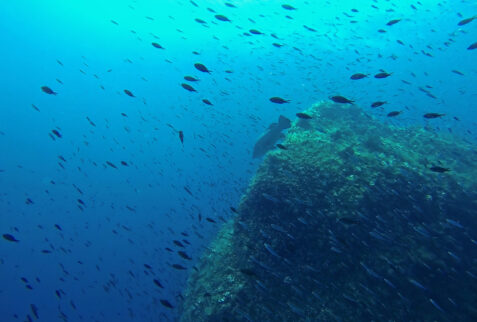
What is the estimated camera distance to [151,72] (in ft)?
372

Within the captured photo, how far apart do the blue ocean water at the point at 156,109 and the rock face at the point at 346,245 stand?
6.62 feet

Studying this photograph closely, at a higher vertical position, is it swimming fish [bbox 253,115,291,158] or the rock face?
the rock face

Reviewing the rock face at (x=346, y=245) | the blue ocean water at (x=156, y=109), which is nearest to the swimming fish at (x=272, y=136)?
the blue ocean water at (x=156, y=109)

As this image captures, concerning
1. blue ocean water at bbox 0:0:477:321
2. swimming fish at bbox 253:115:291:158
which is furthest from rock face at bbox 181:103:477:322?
swimming fish at bbox 253:115:291:158

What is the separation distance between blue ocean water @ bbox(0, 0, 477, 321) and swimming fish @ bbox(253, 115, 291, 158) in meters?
2.05

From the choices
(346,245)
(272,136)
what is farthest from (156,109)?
(346,245)

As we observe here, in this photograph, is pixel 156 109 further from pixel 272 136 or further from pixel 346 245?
pixel 346 245

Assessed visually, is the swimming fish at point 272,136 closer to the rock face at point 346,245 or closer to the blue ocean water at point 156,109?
the blue ocean water at point 156,109

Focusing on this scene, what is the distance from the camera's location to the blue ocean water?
31.4 m

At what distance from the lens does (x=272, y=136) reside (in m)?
20.0

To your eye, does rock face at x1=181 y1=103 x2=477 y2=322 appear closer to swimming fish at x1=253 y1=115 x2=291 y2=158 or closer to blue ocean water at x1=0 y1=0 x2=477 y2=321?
blue ocean water at x1=0 y1=0 x2=477 y2=321

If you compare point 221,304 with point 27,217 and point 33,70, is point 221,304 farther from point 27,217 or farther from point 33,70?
point 33,70

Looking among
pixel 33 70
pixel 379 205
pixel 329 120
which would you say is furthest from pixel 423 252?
pixel 33 70

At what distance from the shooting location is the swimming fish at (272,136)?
1964 centimetres
